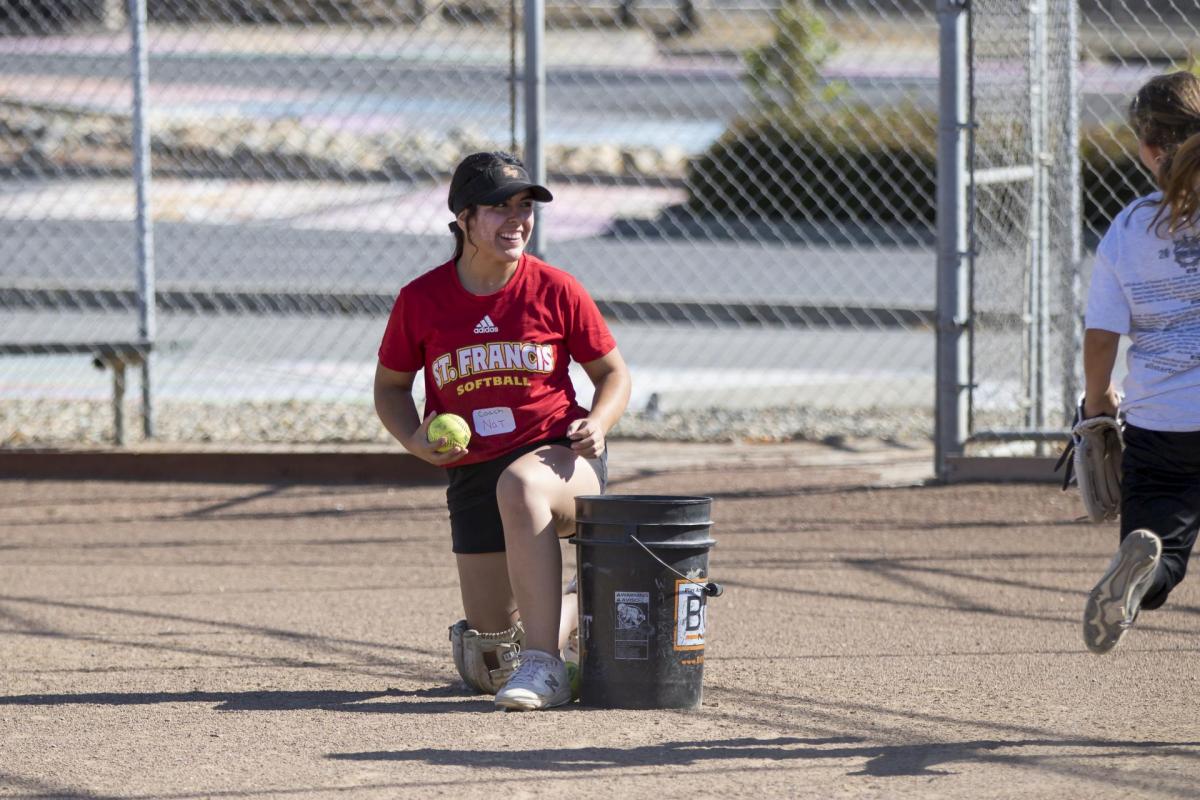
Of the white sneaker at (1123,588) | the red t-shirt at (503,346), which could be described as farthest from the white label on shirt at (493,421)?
the white sneaker at (1123,588)

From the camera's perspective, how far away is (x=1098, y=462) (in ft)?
13.7

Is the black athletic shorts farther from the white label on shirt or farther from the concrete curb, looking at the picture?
the concrete curb

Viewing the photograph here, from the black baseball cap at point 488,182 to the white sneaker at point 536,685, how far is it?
4.17ft

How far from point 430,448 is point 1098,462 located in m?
1.78

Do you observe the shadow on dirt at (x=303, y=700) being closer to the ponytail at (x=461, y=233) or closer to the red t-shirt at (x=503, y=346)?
the red t-shirt at (x=503, y=346)

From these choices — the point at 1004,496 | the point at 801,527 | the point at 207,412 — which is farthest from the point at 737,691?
the point at 207,412

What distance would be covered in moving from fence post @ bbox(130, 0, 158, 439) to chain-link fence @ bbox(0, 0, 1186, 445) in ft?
0.39

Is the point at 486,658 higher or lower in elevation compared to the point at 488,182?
lower

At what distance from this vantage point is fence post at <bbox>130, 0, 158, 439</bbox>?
8367 millimetres

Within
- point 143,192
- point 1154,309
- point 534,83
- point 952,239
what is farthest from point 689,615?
point 143,192

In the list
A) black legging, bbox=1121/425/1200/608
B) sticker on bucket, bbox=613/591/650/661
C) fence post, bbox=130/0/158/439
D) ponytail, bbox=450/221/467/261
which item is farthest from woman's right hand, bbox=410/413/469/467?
fence post, bbox=130/0/158/439

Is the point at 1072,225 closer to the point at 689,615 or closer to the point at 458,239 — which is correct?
the point at 458,239

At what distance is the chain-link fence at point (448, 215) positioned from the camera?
990cm

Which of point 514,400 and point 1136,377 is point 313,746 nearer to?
point 514,400
